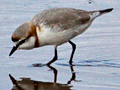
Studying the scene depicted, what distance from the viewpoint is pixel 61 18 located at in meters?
7.76

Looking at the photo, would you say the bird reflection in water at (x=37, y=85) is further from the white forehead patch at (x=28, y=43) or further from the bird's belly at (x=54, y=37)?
the bird's belly at (x=54, y=37)

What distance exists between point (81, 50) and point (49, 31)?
52.5 inches

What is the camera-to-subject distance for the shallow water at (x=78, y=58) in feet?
22.6

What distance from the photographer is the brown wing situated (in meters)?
7.62

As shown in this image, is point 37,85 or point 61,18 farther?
point 61,18

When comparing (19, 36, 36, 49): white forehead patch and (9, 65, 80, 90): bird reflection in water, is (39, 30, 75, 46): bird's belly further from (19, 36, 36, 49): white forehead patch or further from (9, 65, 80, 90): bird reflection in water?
(9, 65, 80, 90): bird reflection in water

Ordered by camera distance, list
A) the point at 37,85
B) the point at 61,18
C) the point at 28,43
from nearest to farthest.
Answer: the point at 37,85
the point at 28,43
the point at 61,18

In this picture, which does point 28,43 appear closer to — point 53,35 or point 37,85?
point 53,35

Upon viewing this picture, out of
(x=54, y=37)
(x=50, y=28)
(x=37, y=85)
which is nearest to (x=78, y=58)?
(x=54, y=37)

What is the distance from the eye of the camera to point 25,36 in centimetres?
731

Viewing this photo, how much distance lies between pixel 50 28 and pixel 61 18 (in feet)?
1.18

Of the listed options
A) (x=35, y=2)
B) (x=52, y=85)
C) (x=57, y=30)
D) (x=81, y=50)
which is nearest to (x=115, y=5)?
(x=35, y=2)

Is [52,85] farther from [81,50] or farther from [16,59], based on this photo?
[81,50]

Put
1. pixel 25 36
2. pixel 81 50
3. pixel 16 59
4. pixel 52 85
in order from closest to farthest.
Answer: pixel 52 85
pixel 25 36
pixel 16 59
pixel 81 50
